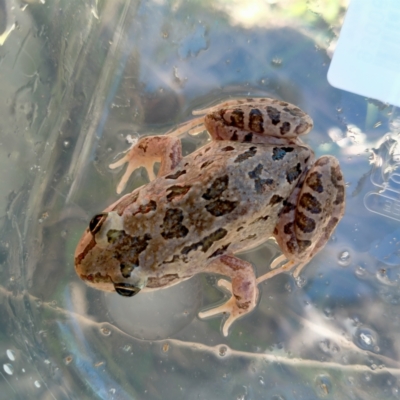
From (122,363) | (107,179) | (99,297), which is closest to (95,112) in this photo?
(107,179)

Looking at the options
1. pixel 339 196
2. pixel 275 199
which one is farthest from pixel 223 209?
pixel 339 196

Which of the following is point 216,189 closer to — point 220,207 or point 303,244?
point 220,207

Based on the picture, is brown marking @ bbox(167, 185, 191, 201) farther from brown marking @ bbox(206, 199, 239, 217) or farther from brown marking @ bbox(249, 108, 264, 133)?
brown marking @ bbox(249, 108, 264, 133)

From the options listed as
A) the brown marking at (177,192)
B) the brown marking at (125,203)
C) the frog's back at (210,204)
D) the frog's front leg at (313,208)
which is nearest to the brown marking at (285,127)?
the frog's back at (210,204)

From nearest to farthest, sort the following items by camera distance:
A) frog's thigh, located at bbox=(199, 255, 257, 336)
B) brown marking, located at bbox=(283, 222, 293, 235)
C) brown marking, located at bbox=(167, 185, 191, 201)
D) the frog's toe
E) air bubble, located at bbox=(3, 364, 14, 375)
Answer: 1. brown marking, located at bbox=(167, 185, 191, 201)
2. brown marking, located at bbox=(283, 222, 293, 235)
3. frog's thigh, located at bbox=(199, 255, 257, 336)
4. air bubble, located at bbox=(3, 364, 14, 375)
5. the frog's toe

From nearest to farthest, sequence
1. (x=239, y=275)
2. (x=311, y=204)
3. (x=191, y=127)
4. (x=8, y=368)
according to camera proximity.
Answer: (x=311, y=204) < (x=239, y=275) < (x=8, y=368) < (x=191, y=127)

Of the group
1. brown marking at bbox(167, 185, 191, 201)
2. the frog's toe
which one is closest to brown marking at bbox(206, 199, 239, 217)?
brown marking at bbox(167, 185, 191, 201)

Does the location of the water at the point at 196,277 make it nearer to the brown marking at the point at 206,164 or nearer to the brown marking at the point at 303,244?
the brown marking at the point at 303,244
